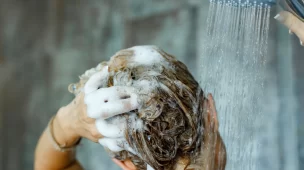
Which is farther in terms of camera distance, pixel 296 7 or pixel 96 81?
pixel 96 81

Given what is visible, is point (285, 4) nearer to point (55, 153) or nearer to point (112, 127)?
point (112, 127)

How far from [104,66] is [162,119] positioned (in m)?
0.19

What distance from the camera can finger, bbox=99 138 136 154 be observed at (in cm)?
83

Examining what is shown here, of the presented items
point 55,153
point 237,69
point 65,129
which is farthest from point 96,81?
point 237,69

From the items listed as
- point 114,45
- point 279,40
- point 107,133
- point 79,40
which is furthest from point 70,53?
point 107,133

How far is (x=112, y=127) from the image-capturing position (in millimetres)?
829

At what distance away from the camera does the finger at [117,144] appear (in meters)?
0.83

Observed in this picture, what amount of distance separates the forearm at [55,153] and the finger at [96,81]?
0.67 feet

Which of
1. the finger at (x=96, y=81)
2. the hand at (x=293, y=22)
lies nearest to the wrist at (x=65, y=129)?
the finger at (x=96, y=81)

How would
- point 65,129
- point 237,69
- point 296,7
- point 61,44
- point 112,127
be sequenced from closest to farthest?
point 296,7, point 112,127, point 65,129, point 237,69, point 61,44

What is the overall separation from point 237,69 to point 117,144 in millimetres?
578

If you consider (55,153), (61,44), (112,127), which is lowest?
(55,153)

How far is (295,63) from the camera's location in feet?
4.67

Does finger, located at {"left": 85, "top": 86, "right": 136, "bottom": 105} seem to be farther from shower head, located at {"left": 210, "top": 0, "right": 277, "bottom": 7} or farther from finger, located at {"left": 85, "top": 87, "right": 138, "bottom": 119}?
shower head, located at {"left": 210, "top": 0, "right": 277, "bottom": 7}
